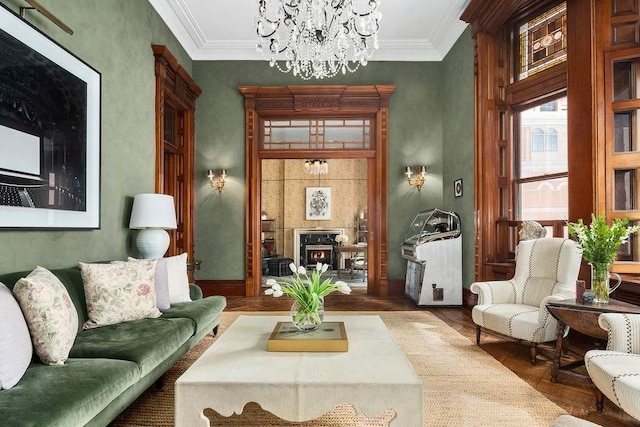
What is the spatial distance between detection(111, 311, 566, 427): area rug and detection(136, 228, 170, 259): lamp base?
42.8 inches

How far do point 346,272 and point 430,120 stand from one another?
528cm

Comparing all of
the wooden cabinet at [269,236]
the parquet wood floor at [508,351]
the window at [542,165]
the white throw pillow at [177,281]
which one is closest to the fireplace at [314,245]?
the wooden cabinet at [269,236]

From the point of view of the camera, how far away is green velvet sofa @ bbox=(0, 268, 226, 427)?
1.62 m

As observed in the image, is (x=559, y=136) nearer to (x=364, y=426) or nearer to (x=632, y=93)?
(x=632, y=93)

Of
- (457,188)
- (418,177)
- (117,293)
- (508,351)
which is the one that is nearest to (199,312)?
(117,293)

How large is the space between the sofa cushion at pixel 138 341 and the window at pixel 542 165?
3.62 m

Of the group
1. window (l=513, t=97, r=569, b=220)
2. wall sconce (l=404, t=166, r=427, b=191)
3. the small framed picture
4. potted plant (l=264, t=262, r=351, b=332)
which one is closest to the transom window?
wall sconce (l=404, t=166, r=427, b=191)

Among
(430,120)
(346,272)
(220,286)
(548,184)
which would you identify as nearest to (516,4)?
(548,184)

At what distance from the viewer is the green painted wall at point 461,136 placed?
17.6ft

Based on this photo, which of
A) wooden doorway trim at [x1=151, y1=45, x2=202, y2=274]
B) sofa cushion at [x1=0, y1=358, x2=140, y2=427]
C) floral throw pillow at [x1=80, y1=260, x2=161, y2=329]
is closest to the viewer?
sofa cushion at [x1=0, y1=358, x2=140, y2=427]

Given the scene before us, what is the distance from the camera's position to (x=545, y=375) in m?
3.05

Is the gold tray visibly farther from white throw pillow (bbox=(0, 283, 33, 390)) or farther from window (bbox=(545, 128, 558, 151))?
window (bbox=(545, 128, 558, 151))

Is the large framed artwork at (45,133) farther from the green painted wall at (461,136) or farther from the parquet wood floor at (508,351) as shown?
the green painted wall at (461,136)

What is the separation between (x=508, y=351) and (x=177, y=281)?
292cm
